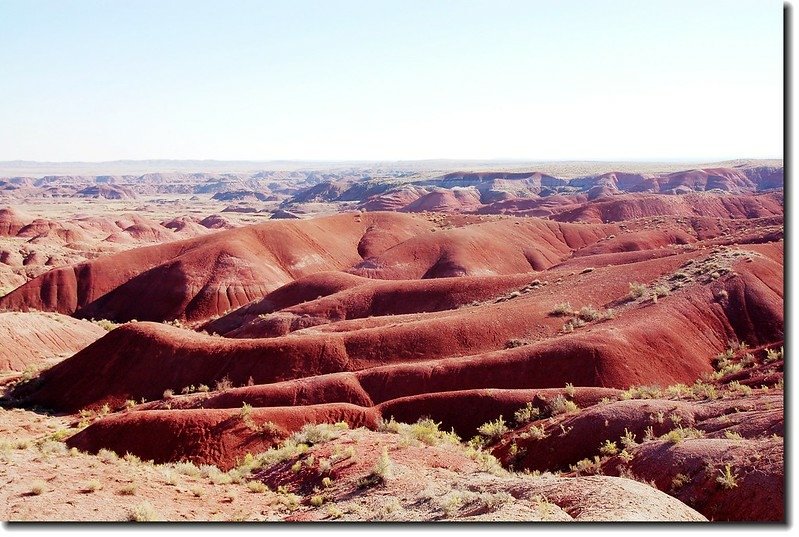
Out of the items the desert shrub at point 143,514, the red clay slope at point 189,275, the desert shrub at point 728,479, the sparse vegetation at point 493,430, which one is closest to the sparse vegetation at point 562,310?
the sparse vegetation at point 493,430

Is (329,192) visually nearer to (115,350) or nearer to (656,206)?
(656,206)

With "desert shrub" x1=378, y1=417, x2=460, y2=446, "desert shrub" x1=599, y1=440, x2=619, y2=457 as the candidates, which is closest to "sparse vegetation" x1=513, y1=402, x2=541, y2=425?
"desert shrub" x1=378, y1=417, x2=460, y2=446

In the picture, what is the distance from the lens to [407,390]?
853 inches

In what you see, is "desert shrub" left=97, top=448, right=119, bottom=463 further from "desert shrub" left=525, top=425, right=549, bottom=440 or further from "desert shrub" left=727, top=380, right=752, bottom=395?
"desert shrub" left=727, top=380, right=752, bottom=395

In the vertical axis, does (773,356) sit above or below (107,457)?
above

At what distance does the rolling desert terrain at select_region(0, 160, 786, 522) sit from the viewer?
1063 centimetres

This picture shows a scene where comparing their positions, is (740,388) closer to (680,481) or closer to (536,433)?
(536,433)

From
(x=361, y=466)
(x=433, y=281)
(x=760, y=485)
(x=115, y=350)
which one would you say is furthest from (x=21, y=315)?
(x=760, y=485)

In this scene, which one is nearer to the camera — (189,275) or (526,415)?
(526,415)

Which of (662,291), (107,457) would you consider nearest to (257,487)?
(107,457)

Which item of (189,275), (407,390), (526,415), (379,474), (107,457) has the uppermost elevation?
(379,474)

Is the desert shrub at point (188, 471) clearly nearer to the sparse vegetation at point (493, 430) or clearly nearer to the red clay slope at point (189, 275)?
the sparse vegetation at point (493, 430)

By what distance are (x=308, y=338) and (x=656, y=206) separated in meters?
91.5

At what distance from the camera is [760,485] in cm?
1002
